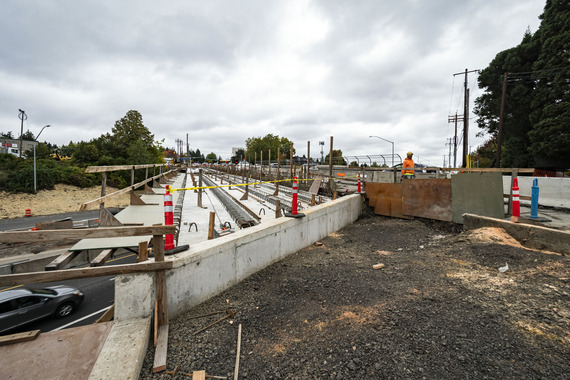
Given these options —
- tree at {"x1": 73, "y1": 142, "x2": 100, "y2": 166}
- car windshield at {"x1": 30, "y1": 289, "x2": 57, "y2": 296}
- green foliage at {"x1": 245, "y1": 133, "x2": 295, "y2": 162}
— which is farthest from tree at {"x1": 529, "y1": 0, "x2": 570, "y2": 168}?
green foliage at {"x1": 245, "y1": 133, "x2": 295, "y2": 162}

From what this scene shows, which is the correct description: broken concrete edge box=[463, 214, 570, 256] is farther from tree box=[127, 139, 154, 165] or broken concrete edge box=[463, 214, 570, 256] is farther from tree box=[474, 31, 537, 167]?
tree box=[127, 139, 154, 165]

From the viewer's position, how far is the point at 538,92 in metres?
20.9

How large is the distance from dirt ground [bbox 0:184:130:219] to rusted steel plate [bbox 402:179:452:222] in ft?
107

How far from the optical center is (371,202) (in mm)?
10273

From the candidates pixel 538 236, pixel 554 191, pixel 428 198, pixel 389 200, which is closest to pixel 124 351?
pixel 538 236

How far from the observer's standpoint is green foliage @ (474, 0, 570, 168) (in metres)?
19.0

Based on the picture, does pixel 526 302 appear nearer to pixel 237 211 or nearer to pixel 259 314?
pixel 259 314

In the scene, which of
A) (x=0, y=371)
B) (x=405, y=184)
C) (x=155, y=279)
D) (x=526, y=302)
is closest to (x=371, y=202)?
(x=405, y=184)

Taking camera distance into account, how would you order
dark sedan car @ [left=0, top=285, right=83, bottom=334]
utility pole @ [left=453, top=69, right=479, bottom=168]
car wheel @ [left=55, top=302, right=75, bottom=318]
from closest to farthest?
dark sedan car @ [left=0, top=285, right=83, bottom=334] < car wheel @ [left=55, top=302, right=75, bottom=318] < utility pole @ [left=453, top=69, right=479, bottom=168]

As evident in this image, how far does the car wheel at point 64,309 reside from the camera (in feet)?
→ 27.9

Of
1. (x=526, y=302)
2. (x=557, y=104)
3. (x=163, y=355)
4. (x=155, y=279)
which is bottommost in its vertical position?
(x=163, y=355)

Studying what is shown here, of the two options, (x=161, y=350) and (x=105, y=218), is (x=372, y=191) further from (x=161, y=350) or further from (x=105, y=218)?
(x=161, y=350)

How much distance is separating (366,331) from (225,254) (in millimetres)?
2089

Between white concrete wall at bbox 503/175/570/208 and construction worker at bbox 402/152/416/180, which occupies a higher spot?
construction worker at bbox 402/152/416/180
